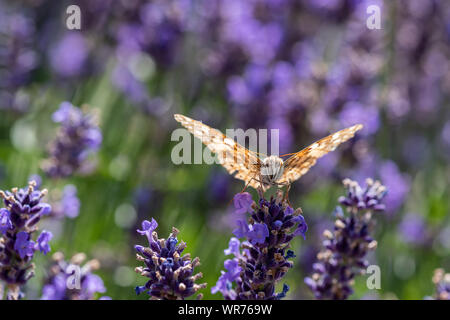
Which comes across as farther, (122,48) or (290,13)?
(290,13)

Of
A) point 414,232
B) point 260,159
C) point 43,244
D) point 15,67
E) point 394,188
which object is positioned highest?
point 15,67

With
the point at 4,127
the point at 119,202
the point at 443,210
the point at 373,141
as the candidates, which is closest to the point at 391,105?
the point at 373,141

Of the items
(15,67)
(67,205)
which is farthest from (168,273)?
(15,67)

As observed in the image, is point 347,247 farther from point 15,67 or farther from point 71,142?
point 15,67

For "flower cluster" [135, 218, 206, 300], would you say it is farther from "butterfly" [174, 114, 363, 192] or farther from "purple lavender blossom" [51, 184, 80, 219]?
"purple lavender blossom" [51, 184, 80, 219]

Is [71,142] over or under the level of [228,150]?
over
